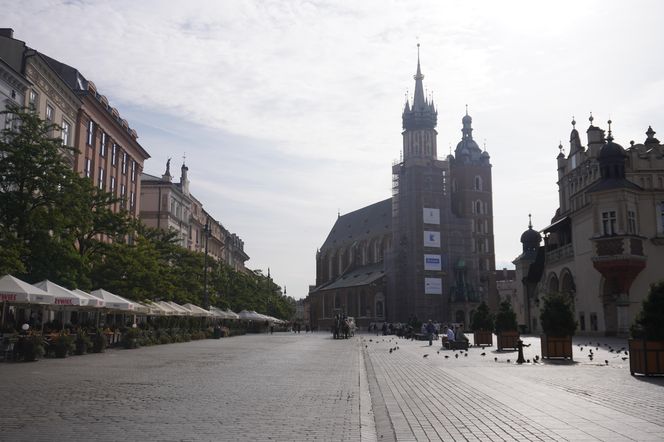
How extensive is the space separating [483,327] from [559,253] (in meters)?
21.7

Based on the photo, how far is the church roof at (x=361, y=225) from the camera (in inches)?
5157

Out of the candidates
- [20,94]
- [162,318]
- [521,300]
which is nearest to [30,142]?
[20,94]

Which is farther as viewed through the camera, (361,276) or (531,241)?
(361,276)

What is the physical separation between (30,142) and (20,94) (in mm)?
12689

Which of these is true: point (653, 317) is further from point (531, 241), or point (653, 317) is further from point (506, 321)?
point (531, 241)

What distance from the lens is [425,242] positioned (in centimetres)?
10406

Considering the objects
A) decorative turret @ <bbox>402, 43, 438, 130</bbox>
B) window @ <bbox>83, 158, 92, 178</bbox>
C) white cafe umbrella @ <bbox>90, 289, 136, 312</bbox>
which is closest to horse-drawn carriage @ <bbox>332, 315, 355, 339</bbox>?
window @ <bbox>83, 158, 92, 178</bbox>

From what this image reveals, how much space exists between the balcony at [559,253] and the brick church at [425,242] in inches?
1542

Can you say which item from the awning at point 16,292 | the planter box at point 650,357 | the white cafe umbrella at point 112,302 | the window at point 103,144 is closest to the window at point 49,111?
the window at point 103,144

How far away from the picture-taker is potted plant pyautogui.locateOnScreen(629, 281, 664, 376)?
17.7 m

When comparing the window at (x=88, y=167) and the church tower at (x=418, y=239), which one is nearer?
the window at (x=88, y=167)

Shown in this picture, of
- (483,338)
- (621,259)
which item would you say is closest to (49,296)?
(483,338)

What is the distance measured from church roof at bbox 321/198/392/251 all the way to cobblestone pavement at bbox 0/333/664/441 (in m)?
108

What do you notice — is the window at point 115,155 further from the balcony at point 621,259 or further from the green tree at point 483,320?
the balcony at point 621,259
